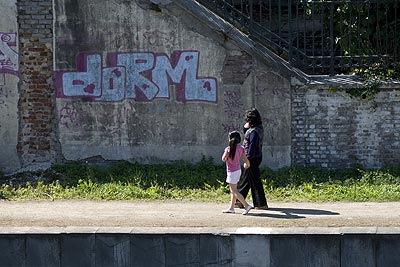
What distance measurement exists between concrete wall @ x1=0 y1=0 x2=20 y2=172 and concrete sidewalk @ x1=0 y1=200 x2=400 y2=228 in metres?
2.07

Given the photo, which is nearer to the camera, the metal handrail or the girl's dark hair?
the girl's dark hair

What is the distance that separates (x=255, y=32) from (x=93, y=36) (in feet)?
9.73

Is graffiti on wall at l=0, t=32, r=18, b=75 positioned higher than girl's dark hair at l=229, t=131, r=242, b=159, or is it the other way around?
graffiti on wall at l=0, t=32, r=18, b=75

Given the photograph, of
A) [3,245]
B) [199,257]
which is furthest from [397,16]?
[3,245]

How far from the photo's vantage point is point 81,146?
56.7ft

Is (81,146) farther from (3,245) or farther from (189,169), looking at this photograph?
(3,245)

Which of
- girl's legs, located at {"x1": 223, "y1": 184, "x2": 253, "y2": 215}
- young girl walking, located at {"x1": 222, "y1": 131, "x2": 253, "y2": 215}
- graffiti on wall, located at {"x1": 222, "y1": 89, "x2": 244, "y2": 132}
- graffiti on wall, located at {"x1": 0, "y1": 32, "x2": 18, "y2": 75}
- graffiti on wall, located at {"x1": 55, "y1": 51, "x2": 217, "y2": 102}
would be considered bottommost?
girl's legs, located at {"x1": 223, "y1": 184, "x2": 253, "y2": 215}

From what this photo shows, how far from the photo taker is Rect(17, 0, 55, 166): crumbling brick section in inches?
677

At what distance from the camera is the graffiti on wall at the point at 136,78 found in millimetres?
17078

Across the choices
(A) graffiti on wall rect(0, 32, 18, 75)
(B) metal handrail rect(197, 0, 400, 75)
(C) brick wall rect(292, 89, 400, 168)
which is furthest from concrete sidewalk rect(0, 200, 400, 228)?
(B) metal handrail rect(197, 0, 400, 75)

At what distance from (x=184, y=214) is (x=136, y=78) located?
12.8 feet

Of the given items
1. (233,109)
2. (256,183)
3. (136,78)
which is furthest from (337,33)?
(256,183)

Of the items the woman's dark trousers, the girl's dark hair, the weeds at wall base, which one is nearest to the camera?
the girl's dark hair

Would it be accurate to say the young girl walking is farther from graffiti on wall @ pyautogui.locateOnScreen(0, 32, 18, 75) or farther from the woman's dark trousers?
graffiti on wall @ pyautogui.locateOnScreen(0, 32, 18, 75)
